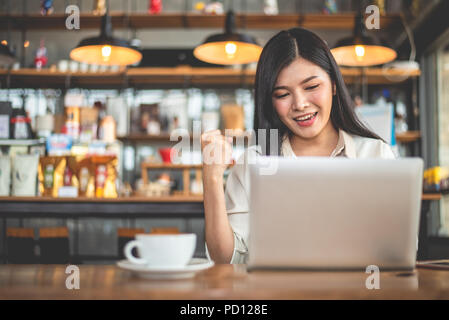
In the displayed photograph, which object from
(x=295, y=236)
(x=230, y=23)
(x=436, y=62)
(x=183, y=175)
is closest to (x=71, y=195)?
(x=230, y=23)

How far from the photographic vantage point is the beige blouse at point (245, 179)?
121 cm

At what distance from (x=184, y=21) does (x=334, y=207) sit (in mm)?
3953

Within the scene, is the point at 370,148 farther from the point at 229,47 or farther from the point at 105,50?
the point at 105,50

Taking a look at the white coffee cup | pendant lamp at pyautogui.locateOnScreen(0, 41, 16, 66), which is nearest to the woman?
the white coffee cup

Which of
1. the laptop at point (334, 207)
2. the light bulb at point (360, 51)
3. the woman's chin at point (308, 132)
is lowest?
the laptop at point (334, 207)

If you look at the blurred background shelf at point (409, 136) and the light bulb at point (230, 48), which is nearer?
the light bulb at point (230, 48)

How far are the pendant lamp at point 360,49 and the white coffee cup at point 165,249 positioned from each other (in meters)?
2.27

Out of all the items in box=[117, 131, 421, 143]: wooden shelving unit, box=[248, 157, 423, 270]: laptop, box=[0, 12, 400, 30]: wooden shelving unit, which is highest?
box=[0, 12, 400, 30]: wooden shelving unit

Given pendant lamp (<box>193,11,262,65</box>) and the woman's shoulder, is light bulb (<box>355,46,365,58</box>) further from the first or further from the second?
the woman's shoulder

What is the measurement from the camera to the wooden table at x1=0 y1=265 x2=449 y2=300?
0.62m

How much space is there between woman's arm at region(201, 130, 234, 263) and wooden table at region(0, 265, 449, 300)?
277mm

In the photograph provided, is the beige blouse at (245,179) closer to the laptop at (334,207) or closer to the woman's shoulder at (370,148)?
the woman's shoulder at (370,148)

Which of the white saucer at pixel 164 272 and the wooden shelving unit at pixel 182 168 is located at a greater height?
the wooden shelving unit at pixel 182 168

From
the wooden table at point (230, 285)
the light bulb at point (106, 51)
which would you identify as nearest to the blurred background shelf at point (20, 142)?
the light bulb at point (106, 51)
